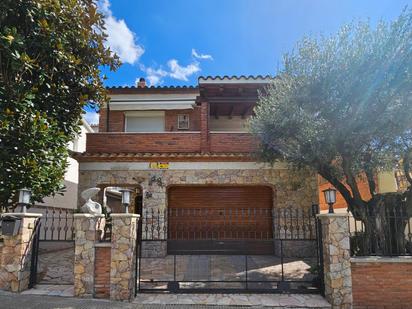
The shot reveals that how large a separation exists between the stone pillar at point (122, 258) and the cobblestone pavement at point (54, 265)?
1906 mm

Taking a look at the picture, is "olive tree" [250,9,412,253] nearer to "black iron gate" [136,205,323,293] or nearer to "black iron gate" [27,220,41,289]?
"black iron gate" [136,205,323,293]

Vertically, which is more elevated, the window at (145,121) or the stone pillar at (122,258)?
the window at (145,121)

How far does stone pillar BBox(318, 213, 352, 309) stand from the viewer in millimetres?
5945

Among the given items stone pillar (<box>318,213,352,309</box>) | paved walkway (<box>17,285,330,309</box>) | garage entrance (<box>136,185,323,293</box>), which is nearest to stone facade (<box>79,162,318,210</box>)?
garage entrance (<box>136,185,323,293</box>)

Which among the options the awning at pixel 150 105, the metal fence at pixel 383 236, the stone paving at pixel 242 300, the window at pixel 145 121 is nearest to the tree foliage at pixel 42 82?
the awning at pixel 150 105

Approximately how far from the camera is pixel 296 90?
7.45m

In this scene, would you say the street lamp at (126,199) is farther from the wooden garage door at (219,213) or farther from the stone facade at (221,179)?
the wooden garage door at (219,213)

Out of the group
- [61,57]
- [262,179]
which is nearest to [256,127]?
[262,179]

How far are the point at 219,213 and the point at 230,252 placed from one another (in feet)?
6.04

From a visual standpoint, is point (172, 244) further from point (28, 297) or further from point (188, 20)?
point (188, 20)

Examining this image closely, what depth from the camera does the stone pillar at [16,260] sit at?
655 centimetres

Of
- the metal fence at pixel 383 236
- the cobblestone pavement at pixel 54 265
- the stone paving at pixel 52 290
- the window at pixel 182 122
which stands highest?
the window at pixel 182 122

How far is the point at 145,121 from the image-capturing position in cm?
1429

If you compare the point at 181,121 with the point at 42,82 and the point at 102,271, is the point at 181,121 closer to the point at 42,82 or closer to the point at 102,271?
the point at 42,82
